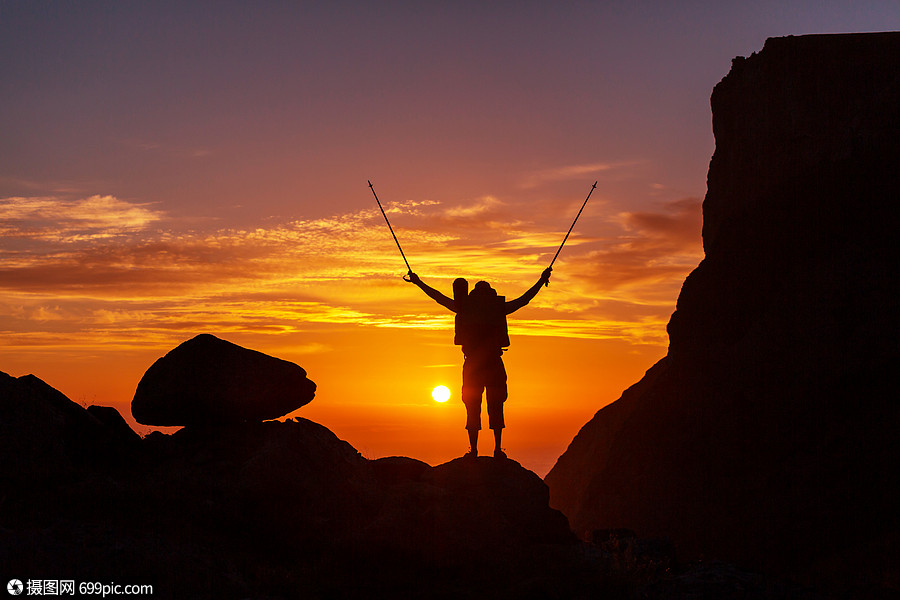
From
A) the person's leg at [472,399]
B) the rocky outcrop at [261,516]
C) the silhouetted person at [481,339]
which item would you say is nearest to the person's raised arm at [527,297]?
the silhouetted person at [481,339]

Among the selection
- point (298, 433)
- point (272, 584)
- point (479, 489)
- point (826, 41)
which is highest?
point (826, 41)

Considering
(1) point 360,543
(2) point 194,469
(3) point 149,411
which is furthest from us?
(3) point 149,411

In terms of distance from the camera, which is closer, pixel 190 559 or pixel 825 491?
pixel 190 559

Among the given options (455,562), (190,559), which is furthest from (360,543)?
(190,559)

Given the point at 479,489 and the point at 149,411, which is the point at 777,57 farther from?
the point at 149,411

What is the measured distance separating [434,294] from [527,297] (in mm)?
1730

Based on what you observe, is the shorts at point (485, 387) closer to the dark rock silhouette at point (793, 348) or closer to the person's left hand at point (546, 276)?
the person's left hand at point (546, 276)

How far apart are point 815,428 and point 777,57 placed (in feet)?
32.0

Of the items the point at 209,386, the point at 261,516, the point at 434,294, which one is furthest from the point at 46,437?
the point at 434,294

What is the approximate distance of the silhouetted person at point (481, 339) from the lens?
594 inches

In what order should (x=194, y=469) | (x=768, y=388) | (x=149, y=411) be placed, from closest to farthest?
(x=194, y=469), (x=149, y=411), (x=768, y=388)

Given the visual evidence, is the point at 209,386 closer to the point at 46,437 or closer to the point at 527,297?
the point at 46,437

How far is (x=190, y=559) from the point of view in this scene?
11188mm

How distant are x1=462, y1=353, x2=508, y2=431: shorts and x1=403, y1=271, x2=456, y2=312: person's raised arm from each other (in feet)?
3.43
